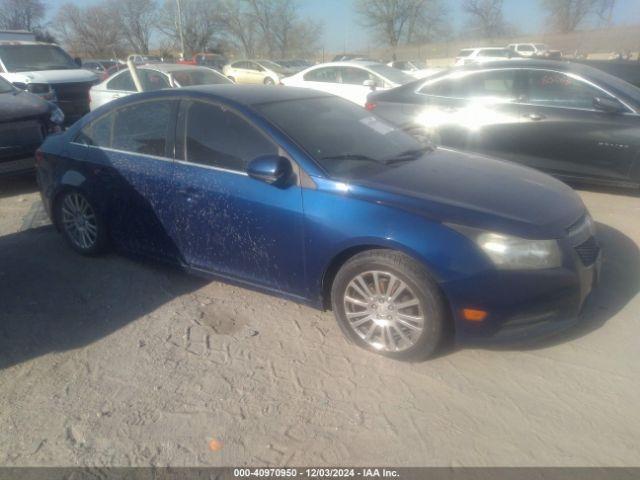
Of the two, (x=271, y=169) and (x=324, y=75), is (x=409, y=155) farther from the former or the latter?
(x=324, y=75)

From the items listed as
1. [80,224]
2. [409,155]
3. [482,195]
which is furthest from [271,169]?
[80,224]

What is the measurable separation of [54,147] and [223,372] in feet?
9.41

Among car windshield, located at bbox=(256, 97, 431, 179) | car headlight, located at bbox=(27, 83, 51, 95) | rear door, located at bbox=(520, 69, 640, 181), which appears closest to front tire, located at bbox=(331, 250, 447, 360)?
car windshield, located at bbox=(256, 97, 431, 179)

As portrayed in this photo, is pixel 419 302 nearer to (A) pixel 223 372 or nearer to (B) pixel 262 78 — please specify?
(A) pixel 223 372

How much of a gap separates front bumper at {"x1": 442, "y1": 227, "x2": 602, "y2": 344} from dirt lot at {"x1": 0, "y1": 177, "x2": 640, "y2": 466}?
0.25 m

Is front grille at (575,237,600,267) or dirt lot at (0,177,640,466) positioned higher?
front grille at (575,237,600,267)

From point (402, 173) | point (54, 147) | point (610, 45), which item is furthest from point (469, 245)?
point (610, 45)

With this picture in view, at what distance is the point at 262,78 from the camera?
A: 81.5 feet

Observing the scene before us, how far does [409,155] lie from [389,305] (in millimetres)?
1295

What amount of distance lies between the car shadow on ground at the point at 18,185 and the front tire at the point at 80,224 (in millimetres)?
2505

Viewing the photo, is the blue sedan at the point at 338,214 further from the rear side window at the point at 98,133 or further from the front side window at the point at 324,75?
the front side window at the point at 324,75

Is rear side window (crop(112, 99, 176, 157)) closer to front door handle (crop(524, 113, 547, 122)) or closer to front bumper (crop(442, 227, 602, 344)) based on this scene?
front bumper (crop(442, 227, 602, 344))

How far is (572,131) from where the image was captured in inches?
231

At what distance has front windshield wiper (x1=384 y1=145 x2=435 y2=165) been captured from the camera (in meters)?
3.65
